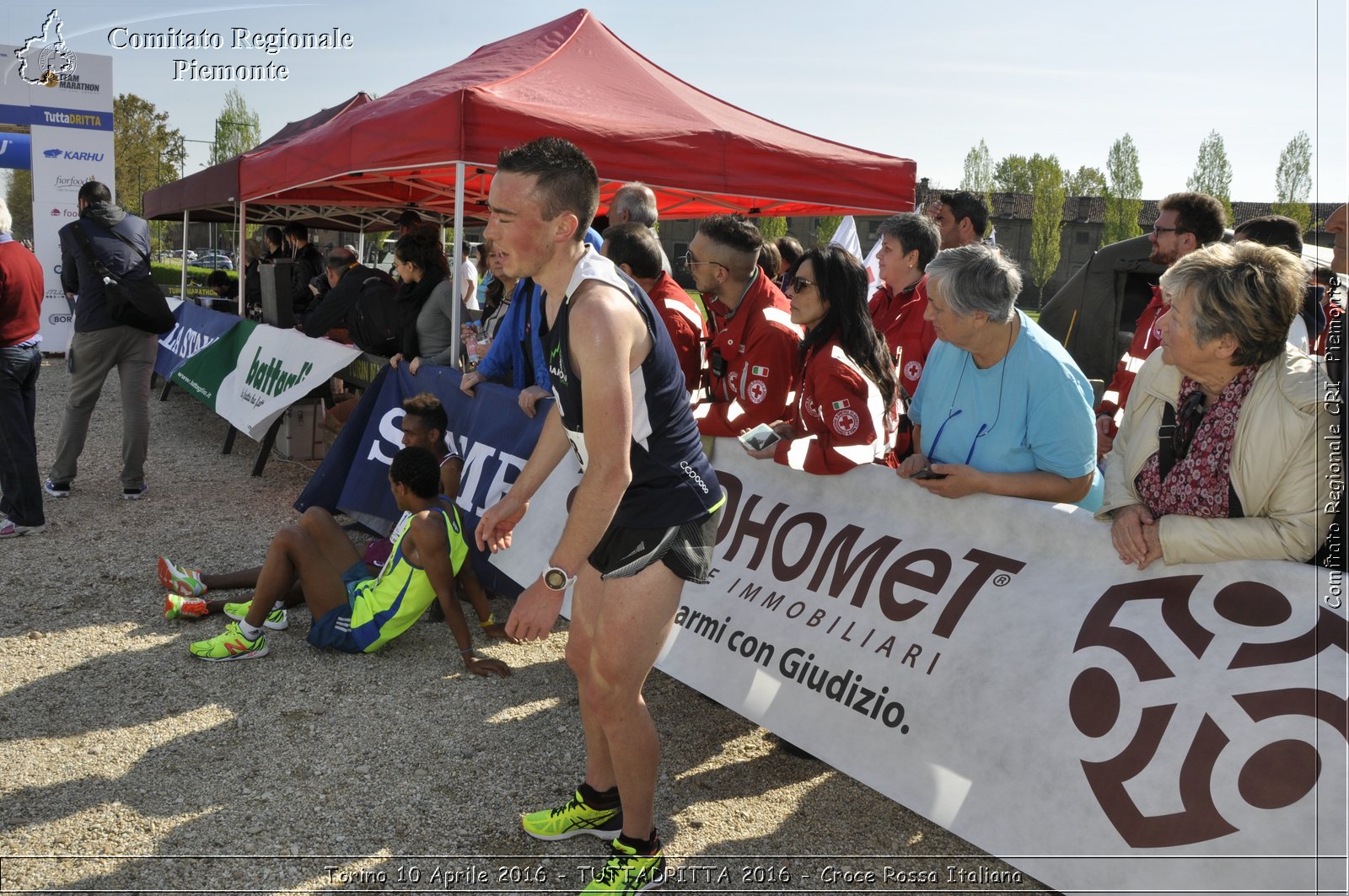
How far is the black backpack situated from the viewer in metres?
6.64

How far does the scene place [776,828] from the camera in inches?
126

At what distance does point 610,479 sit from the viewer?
7.43ft

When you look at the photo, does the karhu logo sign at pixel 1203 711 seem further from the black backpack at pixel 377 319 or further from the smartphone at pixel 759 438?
the black backpack at pixel 377 319

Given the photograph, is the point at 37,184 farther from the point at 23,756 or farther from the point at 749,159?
the point at 23,756

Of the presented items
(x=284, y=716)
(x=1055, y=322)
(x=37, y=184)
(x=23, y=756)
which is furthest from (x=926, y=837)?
(x=37, y=184)

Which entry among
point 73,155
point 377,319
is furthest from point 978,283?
point 73,155

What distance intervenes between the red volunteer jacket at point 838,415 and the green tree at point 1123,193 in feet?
196

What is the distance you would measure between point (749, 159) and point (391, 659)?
452cm

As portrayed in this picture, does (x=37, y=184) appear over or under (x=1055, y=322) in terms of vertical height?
over

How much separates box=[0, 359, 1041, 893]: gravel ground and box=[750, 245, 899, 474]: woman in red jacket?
3.87ft

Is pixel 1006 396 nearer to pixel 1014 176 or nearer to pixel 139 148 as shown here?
pixel 139 148

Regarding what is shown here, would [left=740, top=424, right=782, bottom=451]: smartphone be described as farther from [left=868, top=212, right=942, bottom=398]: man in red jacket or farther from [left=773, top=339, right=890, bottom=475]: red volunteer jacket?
[left=868, top=212, right=942, bottom=398]: man in red jacket

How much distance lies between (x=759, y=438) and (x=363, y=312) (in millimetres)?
4001

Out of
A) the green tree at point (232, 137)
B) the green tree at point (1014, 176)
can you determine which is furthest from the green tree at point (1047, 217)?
the green tree at point (232, 137)
